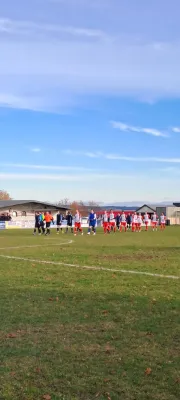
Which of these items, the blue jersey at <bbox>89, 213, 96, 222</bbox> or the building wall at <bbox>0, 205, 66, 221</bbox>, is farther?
the building wall at <bbox>0, 205, 66, 221</bbox>

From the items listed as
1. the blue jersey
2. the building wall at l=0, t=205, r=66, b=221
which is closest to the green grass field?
the blue jersey

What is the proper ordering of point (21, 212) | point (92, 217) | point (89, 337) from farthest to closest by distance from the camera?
1. point (21, 212)
2. point (92, 217)
3. point (89, 337)

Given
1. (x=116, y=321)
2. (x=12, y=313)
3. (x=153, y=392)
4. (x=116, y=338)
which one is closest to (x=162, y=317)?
(x=116, y=321)

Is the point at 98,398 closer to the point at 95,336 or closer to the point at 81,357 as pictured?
the point at 81,357

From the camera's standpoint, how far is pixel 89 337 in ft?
21.7

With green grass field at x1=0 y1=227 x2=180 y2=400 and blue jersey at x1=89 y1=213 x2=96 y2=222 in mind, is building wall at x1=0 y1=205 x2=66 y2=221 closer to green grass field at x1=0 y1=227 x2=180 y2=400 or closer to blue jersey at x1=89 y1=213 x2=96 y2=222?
blue jersey at x1=89 y1=213 x2=96 y2=222

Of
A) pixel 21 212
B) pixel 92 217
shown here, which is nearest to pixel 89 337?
pixel 92 217

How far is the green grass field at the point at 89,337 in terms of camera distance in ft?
15.8

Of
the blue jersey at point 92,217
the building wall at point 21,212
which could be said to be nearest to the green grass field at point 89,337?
the blue jersey at point 92,217

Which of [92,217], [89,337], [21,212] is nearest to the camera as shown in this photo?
[89,337]

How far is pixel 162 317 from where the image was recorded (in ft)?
25.2

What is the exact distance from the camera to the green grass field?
15.8 ft

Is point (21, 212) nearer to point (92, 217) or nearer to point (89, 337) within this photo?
point (92, 217)

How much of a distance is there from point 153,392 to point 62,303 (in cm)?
444
